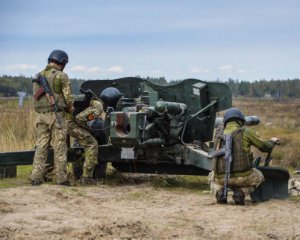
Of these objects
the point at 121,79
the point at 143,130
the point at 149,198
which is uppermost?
the point at 121,79

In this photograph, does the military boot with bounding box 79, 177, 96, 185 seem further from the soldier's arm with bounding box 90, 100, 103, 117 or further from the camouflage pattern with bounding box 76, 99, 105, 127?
the soldier's arm with bounding box 90, 100, 103, 117

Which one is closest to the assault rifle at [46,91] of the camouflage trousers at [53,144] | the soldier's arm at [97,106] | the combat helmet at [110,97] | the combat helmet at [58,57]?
the camouflage trousers at [53,144]

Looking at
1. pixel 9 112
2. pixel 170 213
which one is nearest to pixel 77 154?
pixel 170 213

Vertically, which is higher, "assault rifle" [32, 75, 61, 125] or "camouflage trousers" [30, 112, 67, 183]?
"assault rifle" [32, 75, 61, 125]

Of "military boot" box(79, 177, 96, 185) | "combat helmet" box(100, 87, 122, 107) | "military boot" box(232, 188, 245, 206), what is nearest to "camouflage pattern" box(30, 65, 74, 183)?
"military boot" box(79, 177, 96, 185)

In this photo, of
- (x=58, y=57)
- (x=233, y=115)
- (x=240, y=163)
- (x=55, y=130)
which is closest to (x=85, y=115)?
(x=55, y=130)

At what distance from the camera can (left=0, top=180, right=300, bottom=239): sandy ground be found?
706cm

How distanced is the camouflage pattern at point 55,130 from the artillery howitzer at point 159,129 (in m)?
0.64

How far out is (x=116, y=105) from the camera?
11.3 metres

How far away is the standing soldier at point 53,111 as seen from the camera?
10469 millimetres

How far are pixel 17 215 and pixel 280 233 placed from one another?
2.92 m

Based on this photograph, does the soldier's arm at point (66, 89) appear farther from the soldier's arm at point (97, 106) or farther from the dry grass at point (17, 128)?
the dry grass at point (17, 128)

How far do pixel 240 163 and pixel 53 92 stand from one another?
315 cm

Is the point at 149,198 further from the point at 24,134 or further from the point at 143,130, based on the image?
the point at 24,134
